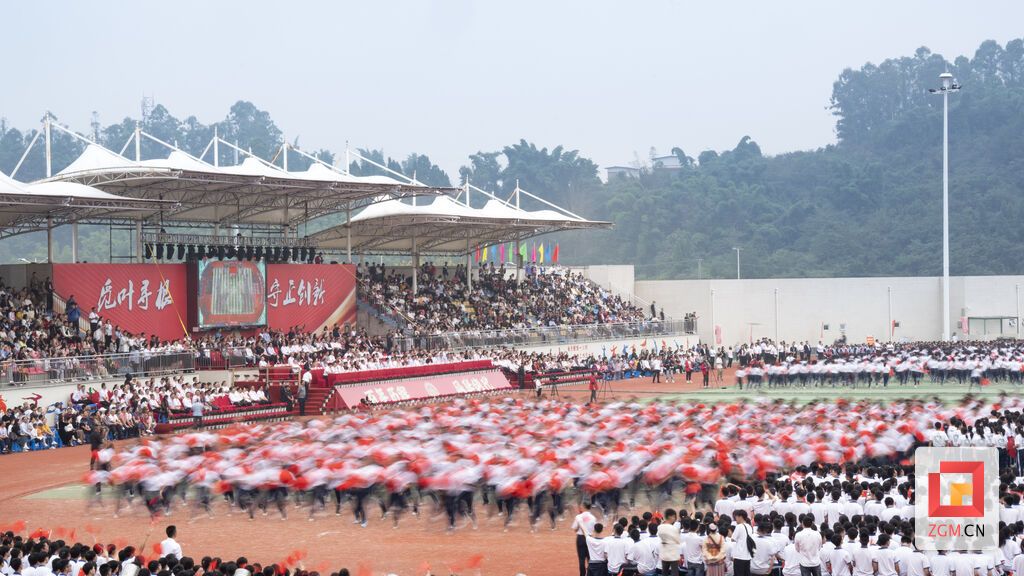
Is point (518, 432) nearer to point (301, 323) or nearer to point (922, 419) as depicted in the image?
point (922, 419)

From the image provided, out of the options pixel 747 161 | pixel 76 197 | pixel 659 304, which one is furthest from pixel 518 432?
pixel 747 161

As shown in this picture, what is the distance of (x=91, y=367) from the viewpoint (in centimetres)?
3228

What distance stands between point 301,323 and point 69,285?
32.6ft

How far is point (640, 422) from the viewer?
2409 cm

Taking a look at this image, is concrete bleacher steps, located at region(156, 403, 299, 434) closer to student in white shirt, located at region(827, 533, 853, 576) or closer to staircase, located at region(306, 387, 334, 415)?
staircase, located at region(306, 387, 334, 415)

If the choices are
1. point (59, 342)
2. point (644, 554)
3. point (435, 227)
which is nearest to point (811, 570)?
point (644, 554)

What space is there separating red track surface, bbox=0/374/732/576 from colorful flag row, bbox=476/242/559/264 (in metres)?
35.6

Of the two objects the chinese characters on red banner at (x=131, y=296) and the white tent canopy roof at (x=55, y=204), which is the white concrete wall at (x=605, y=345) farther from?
the white tent canopy roof at (x=55, y=204)

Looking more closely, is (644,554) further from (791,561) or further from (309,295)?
(309,295)

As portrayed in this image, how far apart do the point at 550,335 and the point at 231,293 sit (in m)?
15.4

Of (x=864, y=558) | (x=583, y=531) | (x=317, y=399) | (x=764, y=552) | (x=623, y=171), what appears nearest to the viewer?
(x=864, y=558)

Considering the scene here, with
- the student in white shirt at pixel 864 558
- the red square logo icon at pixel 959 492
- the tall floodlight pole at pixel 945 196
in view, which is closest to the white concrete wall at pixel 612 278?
the tall floodlight pole at pixel 945 196

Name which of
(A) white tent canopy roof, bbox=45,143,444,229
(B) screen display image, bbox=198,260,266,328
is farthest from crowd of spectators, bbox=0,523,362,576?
(B) screen display image, bbox=198,260,266,328

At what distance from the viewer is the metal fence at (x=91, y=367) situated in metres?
30.4
